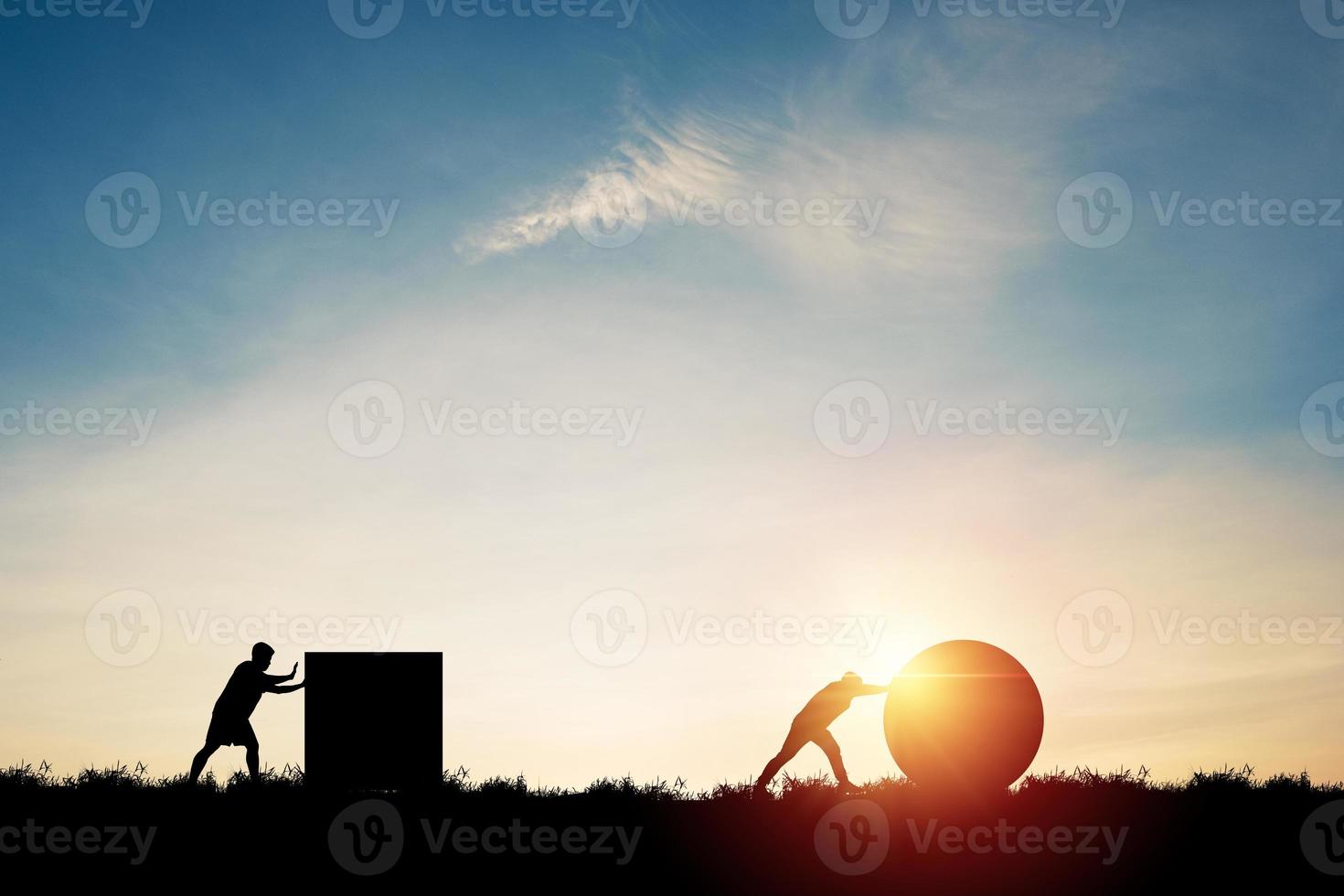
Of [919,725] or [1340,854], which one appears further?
[919,725]

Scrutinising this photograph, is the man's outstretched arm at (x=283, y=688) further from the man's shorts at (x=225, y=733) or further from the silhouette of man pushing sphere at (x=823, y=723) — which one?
the silhouette of man pushing sphere at (x=823, y=723)

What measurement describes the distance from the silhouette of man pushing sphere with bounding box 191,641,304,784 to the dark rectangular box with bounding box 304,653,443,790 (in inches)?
93.0

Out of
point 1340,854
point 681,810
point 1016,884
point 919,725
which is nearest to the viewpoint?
point 1016,884

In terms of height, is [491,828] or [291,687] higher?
[291,687]

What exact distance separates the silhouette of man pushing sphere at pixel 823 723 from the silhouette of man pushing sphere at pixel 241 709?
7.71m

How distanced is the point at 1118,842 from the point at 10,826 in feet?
46.7

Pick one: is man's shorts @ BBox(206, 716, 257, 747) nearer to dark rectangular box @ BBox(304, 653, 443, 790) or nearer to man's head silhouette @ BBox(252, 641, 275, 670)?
man's head silhouette @ BBox(252, 641, 275, 670)

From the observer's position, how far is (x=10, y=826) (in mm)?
13539

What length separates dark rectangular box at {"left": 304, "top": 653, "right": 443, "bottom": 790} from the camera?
14352 mm

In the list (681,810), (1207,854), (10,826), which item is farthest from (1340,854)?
(10,826)

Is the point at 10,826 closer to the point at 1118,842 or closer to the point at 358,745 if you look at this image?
the point at 358,745

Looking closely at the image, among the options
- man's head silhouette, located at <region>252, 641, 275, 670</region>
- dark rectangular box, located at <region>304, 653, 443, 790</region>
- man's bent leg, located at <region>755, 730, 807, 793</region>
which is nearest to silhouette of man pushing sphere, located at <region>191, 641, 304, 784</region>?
man's head silhouette, located at <region>252, 641, 275, 670</region>

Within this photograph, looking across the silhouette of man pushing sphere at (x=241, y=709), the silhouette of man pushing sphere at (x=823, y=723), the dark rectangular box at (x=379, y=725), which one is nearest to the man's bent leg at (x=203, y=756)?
the silhouette of man pushing sphere at (x=241, y=709)

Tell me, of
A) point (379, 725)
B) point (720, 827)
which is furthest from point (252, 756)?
point (720, 827)
